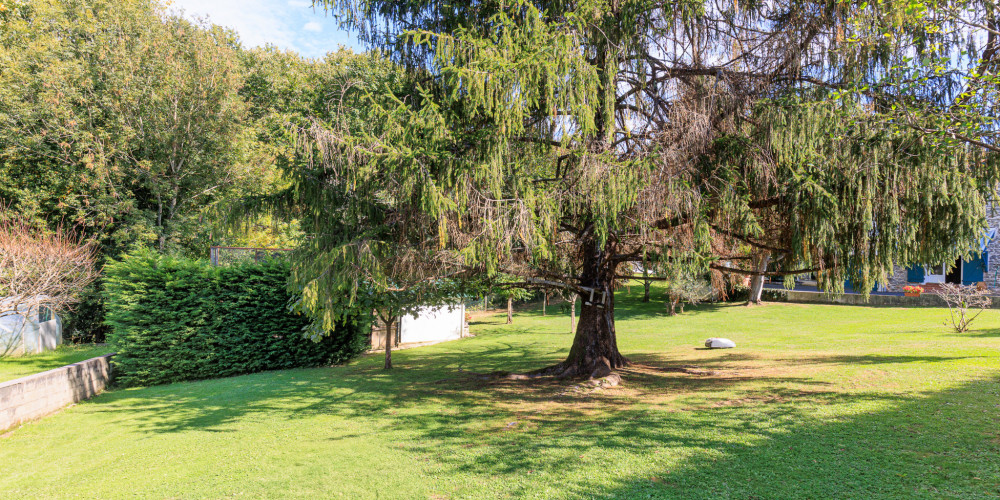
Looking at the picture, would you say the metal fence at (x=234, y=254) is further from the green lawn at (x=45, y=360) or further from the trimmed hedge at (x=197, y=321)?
the green lawn at (x=45, y=360)

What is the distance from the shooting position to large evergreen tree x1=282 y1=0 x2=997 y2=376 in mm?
6453

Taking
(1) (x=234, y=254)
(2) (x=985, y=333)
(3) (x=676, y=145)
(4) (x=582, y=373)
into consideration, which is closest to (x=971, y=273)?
(2) (x=985, y=333)

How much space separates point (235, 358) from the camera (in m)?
12.5

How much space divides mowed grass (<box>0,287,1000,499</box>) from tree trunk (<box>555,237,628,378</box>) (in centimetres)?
64

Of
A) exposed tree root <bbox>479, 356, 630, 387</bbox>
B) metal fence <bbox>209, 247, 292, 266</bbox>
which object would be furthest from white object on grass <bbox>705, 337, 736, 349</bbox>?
metal fence <bbox>209, 247, 292, 266</bbox>

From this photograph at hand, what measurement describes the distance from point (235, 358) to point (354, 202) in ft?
23.6

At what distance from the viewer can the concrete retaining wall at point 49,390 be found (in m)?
8.45

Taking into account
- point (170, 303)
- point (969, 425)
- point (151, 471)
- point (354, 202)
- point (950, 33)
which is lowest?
point (151, 471)

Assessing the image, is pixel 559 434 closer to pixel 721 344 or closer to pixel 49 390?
pixel 721 344

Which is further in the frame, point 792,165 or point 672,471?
point 792,165

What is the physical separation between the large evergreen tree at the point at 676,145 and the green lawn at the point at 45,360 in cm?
949

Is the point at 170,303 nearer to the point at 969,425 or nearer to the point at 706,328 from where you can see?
the point at 969,425

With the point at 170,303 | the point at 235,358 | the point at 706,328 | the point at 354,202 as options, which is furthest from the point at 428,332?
the point at 354,202

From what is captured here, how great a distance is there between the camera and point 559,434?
6.54 metres
